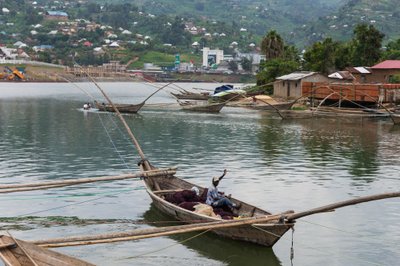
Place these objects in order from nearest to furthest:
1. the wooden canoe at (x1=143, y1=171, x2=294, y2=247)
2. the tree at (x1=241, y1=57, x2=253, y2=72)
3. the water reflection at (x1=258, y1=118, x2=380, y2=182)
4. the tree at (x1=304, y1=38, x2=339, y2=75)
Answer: the wooden canoe at (x1=143, y1=171, x2=294, y2=247) → the water reflection at (x1=258, y1=118, x2=380, y2=182) → the tree at (x1=304, y1=38, x2=339, y2=75) → the tree at (x1=241, y1=57, x2=253, y2=72)

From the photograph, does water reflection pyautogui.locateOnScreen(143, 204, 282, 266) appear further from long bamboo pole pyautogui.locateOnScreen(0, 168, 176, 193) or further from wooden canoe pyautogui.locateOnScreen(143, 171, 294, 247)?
long bamboo pole pyautogui.locateOnScreen(0, 168, 176, 193)

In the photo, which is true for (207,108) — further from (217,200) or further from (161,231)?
(161,231)

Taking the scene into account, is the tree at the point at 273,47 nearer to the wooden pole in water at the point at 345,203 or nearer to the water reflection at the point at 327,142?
the water reflection at the point at 327,142

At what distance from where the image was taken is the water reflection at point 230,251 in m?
16.1

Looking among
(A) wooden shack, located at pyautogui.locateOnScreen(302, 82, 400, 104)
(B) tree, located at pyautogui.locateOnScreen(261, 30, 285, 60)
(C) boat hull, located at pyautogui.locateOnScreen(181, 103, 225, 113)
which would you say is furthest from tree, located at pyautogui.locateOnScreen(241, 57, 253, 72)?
(A) wooden shack, located at pyautogui.locateOnScreen(302, 82, 400, 104)

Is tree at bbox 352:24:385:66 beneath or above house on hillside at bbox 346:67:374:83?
above

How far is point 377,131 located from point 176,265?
32.2 m

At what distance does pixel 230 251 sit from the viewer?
1645 cm

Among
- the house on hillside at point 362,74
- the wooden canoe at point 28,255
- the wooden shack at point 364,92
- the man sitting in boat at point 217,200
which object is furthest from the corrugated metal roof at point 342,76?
the wooden canoe at point 28,255

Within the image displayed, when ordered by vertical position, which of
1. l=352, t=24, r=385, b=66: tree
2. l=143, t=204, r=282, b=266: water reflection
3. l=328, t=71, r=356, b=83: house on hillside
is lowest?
l=143, t=204, r=282, b=266: water reflection

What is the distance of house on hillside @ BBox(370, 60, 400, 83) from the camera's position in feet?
206

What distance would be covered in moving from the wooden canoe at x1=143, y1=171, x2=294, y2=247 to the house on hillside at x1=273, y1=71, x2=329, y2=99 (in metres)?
44.0

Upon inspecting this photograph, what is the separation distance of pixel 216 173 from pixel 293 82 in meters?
39.3

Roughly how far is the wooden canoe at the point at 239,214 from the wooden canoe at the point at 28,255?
5.12 meters
